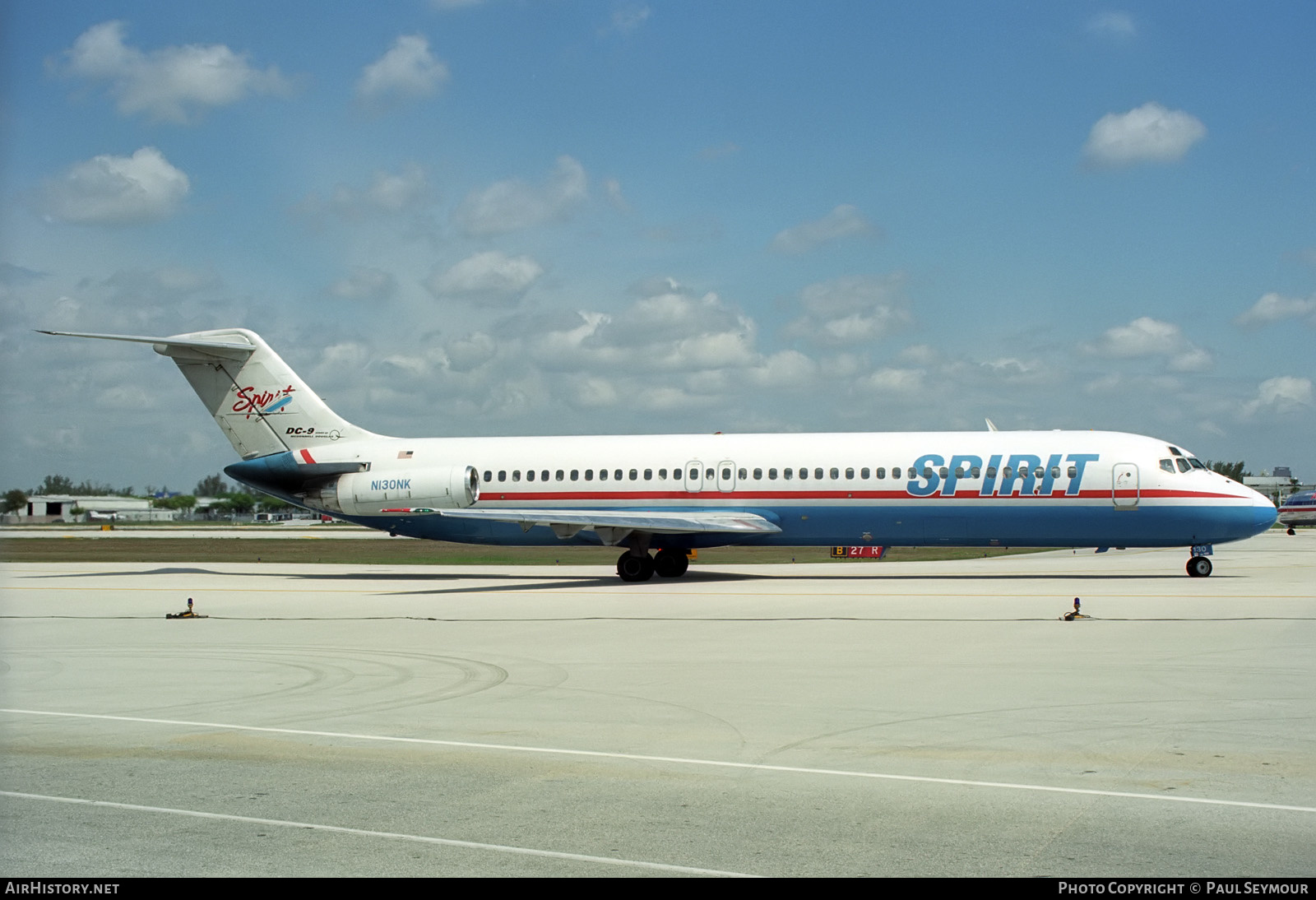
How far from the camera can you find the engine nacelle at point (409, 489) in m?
33.2

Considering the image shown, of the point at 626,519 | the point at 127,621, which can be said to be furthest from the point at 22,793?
the point at 626,519

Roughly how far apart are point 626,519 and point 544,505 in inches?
159

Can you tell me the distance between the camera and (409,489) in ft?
110

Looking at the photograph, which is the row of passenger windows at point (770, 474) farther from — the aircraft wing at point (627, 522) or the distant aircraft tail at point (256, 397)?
the distant aircraft tail at point (256, 397)

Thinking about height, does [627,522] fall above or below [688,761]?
above


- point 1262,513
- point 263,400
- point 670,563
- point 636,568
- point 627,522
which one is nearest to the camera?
point 1262,513

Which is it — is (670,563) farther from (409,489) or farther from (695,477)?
(409,489)

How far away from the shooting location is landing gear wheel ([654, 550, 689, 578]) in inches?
1357

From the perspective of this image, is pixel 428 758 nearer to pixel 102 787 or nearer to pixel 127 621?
pixel 102 787

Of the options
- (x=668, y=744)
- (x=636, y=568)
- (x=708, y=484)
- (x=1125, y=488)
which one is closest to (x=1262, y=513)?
(x=1125, y=488)

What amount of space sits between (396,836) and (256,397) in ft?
105

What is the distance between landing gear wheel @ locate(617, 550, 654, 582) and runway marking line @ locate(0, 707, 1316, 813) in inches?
846

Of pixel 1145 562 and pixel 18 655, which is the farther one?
pixel 1145 562
